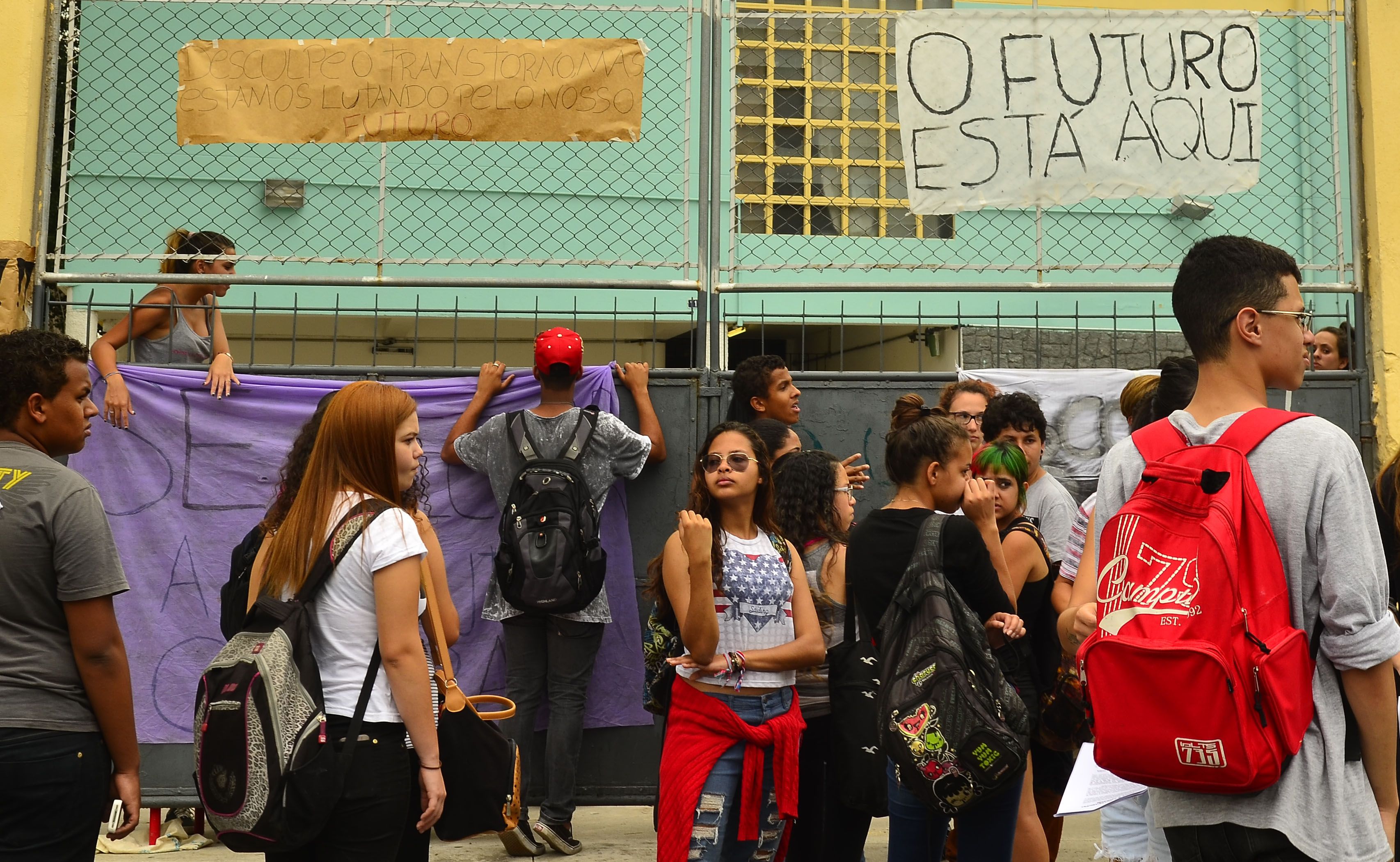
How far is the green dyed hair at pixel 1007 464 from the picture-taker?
15.5 feet

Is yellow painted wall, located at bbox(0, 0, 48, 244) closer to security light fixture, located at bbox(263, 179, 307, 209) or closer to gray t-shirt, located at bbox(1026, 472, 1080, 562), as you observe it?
security light fixture, located at bbox(263, 179, 307, 209)

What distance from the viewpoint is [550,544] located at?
5.53 metres

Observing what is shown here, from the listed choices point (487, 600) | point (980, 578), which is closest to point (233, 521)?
point (487, 600)

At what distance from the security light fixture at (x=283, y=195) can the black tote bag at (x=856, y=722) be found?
7254mm

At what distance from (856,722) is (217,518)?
342 centimetres

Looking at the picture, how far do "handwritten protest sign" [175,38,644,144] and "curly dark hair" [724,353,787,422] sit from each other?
4.61ft

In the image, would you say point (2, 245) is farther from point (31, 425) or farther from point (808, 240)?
point (808, 240)

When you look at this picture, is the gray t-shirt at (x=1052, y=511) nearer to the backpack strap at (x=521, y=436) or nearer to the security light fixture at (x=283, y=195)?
the backpack strap at (x=521, y=436)

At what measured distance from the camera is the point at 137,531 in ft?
19.8

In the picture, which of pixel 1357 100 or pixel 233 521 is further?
pixel 1357 100

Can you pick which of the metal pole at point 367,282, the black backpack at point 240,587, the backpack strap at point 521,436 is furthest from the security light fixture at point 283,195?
the black backpack at point 240,587

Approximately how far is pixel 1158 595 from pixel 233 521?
4883 mm

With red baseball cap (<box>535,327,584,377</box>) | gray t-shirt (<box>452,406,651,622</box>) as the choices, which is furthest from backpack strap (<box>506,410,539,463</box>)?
red baseball cap (<box>535,327,584,377</box>)

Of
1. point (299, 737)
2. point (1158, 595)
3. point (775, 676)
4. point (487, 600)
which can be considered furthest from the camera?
point (487, 600)
